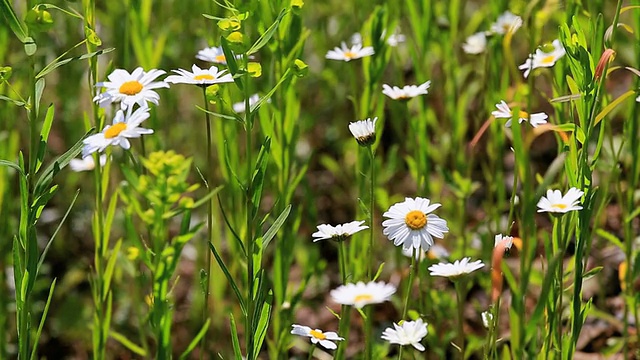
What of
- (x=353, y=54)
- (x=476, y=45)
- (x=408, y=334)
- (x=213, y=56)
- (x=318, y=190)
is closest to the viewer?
(x=408, y=334)

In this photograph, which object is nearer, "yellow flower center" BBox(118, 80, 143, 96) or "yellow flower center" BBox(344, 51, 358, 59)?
"yellow flower center" BBox(118, 80, 143, 96)

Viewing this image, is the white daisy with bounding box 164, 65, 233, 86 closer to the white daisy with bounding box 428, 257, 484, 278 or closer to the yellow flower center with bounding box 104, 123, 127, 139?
the yellow flower center with bounding box 104, 123, 127, 139

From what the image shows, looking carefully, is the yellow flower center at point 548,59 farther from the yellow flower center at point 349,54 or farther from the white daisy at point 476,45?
the white daisy at point 476,45

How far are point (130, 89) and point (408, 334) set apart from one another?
1.98ft

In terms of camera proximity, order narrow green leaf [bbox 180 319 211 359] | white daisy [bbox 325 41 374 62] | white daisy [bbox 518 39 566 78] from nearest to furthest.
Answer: narrow green leaf [bbox 180 319 211 359] < white daisy [bbox 518 39 566 78] < white daisy [bbox 325 41 374 62]

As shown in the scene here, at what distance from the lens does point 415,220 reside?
4.34ft

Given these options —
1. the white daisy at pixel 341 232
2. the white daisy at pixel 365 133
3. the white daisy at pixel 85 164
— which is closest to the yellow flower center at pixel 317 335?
the white daisy at pixel 341 232

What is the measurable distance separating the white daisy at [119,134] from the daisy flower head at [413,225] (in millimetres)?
404

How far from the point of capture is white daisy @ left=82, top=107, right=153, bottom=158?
125 cm

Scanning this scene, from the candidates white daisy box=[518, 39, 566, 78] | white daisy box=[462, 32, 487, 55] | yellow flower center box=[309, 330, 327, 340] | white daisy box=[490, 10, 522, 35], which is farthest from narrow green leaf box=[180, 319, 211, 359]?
white daisy box=[462, 32, 487, 55]

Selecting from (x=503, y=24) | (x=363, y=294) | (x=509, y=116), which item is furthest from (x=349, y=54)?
(x=363, y=294)

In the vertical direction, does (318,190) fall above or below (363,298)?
below

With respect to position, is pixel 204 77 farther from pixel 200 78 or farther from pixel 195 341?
pixel 195 341

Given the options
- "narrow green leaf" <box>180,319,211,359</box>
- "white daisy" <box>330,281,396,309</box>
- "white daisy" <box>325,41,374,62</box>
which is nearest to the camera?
"white daisy" <box>330,281,396,309</box>
